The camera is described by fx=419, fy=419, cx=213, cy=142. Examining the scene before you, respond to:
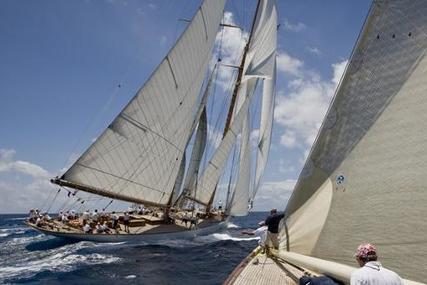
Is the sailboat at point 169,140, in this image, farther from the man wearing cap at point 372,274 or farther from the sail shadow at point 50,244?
the man wearing cap at point 372,274

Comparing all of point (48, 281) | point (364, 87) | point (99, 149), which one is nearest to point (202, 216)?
point (99, 149)

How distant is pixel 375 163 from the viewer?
5.79 m

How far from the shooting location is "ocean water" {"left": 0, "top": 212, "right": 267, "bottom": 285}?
17172mm

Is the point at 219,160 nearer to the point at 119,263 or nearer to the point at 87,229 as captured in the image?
the point at 87,229

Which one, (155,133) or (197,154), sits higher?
(197,154)

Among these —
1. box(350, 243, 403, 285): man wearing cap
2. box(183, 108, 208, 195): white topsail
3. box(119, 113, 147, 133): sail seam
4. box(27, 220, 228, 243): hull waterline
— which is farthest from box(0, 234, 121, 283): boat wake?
box(350, 243, 403, 285): man wearing cap

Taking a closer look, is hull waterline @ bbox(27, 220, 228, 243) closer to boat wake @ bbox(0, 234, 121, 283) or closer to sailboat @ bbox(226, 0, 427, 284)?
boat wake @ bbox(0, 234, 121, 283)

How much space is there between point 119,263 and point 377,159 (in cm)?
1752

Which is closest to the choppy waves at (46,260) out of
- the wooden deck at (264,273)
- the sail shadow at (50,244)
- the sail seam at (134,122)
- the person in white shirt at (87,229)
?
the sail shadow at (50,244)

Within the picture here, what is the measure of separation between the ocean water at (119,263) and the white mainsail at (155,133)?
12.9 feet

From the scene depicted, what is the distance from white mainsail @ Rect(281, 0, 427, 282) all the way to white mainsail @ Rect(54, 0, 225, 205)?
19402 mm

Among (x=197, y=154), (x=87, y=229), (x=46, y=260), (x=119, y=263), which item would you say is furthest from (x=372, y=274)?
(x=197, y=154)

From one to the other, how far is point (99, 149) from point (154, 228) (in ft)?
29.3

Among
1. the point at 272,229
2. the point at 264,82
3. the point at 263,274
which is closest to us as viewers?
the point at 263,274
